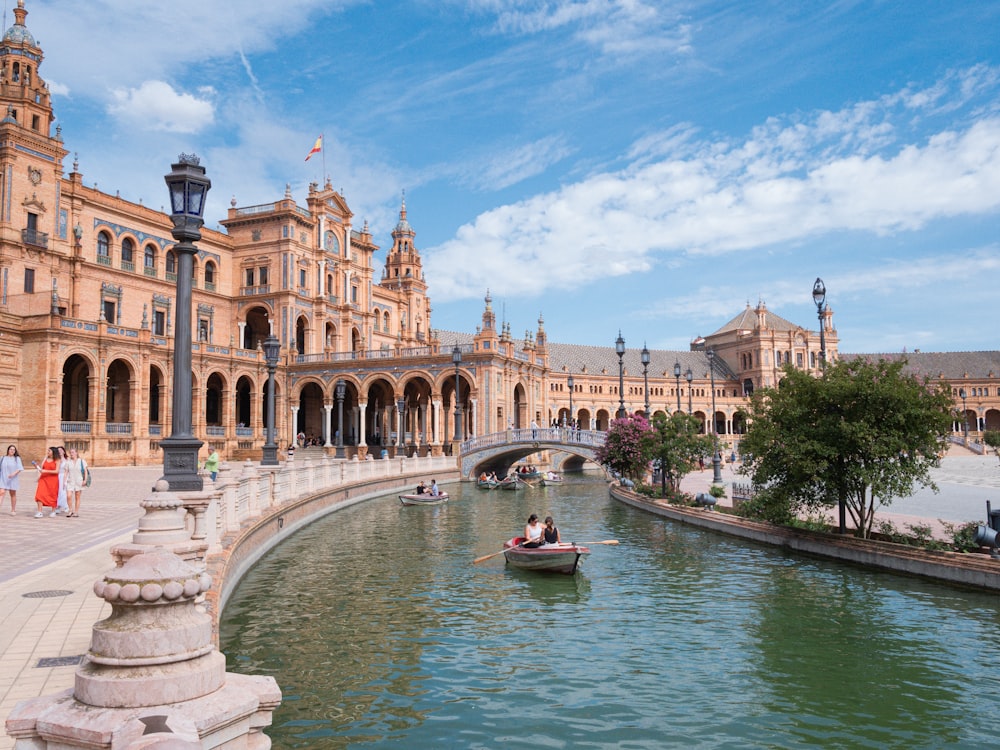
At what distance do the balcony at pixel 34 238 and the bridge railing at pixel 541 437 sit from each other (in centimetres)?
2738

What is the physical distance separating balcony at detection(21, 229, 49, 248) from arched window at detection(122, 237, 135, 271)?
725 centimetres

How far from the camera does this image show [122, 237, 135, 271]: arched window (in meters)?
51.4

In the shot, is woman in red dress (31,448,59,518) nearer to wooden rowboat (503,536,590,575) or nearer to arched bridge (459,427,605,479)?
wooden rowboat (503,536,590,575)

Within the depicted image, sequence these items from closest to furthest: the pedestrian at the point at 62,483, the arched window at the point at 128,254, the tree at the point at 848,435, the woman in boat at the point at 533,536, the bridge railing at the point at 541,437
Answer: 1. the tree at the point at 848,435
2. the woman in boat at the point at 533,536
3. the pedestrian at the point at 62,483
4. the bridge railing at the point at 541,437
5. the arched window at the point at 128,254

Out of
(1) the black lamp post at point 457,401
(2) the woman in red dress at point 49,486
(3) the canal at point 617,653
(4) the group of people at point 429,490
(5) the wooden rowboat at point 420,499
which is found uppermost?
(1) the black lamp post at point 457,401

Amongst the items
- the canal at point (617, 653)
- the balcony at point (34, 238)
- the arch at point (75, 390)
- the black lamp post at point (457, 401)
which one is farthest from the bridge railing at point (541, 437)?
the balcony at point (34, 238)

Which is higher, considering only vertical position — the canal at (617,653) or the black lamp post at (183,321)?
the black lamp post at (183,321)

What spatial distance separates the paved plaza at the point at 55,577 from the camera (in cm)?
715

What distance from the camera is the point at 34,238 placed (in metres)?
43.2

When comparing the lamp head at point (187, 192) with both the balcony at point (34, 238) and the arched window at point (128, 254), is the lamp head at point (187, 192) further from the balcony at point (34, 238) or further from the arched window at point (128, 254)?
the arched window at point (128, 254)

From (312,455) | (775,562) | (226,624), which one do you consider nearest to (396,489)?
(312,455)

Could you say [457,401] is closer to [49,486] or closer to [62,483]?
[62,483]

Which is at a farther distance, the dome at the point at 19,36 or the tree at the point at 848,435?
the dome at the point at 19,36

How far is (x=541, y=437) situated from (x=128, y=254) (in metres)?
31.3
